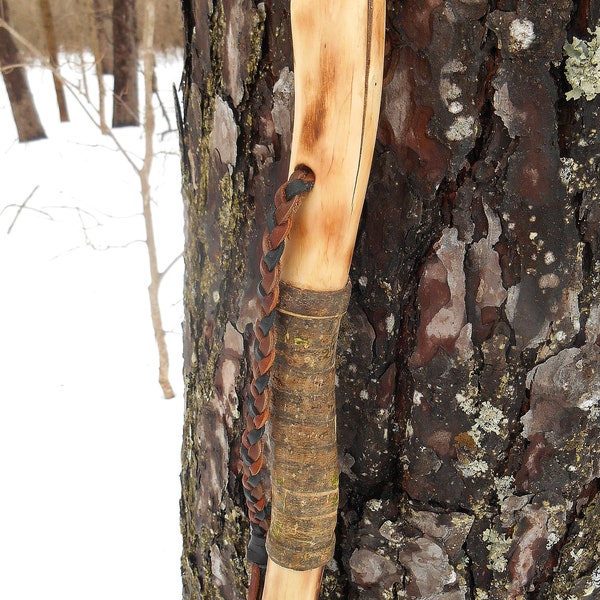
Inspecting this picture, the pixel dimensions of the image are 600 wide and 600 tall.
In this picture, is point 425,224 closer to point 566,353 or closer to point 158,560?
point 566,353

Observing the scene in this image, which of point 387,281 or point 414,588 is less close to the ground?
point 387,281

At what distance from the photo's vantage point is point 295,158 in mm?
582

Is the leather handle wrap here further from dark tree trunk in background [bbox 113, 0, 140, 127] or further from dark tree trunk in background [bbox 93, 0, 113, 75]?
dark tree trunk in background [bbox 113, 0, 140, 127]

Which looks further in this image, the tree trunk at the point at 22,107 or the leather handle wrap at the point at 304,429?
the tree trunk at the point at 22,107

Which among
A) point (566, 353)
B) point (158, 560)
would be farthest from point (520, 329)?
point (158, 560)

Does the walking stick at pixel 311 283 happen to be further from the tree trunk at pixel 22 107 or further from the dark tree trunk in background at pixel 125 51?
the tree trunk at pixel 22 107

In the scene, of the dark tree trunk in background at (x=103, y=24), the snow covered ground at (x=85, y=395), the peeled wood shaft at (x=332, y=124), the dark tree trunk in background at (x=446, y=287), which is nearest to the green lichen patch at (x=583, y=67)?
the dark tree trunk in background at (x=446, y=287)

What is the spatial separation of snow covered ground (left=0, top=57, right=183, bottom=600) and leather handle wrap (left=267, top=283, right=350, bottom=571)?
1245mm

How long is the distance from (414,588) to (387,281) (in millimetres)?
348

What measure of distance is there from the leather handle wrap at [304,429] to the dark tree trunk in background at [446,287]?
6 centimetres

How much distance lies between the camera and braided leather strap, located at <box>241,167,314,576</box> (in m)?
0.57

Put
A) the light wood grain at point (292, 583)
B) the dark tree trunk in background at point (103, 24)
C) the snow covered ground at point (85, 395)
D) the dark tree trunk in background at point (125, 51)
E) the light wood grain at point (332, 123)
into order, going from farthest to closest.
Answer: the dark tree trunk in background at point (103, 24) → the dark tree trunk in background at point (125, 51) → the snow covered ground at point (85, 395) → the light wood grain at point (292, 583) → the light wood grain at point (332, 123)

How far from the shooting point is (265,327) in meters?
0.60

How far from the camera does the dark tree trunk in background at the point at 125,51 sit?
4.89 meters
